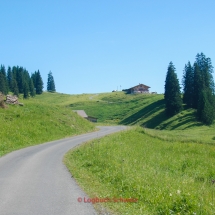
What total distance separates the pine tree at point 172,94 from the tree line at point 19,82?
5610 centimetres

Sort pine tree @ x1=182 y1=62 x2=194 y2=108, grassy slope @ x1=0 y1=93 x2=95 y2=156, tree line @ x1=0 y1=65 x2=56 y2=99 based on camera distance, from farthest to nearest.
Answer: tree line @ x1=0 y1=65 x2=56 y2=99
pine tree @ x1=182 y1=62 x2=194 y2=108
grassy slope @ x1=0 y1=93 x2=95 y2=156

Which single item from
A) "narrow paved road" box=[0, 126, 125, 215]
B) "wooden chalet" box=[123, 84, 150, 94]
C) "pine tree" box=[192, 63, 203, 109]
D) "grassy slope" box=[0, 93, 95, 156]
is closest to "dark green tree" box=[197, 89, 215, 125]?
"pine tree" box=[192, 63, 203, 109]

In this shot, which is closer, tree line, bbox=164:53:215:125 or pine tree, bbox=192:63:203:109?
tree line, bbox=164:53:215:125

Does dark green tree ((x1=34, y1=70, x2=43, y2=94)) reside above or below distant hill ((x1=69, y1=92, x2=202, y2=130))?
above

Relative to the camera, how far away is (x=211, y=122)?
7362 centimetres

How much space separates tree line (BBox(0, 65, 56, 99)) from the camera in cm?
11238

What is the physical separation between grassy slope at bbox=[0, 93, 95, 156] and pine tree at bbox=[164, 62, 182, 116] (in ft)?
131

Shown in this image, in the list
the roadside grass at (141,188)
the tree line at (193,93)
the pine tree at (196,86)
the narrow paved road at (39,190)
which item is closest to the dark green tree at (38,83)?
the tree line at (193,93)

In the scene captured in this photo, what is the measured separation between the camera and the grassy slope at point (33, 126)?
2754 centimetres

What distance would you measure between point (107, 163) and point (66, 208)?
22.6 feet

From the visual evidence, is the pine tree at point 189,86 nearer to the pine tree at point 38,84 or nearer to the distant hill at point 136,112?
the distant hill at point 136,112

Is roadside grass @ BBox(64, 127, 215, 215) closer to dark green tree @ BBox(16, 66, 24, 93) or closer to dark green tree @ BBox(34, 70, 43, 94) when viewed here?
dark green tree @ BBox(16, 66, 24, 93)

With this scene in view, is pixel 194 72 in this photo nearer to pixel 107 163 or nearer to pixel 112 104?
pixel 112 104

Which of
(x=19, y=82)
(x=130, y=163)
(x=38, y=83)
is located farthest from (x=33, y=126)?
(x=38, y=83)
